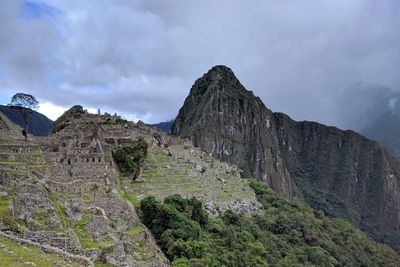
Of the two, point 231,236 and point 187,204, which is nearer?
point 187,204

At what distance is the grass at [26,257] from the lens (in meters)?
12.7

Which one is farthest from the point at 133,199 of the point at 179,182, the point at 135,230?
the point at 179,182

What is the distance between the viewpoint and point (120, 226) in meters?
24.5

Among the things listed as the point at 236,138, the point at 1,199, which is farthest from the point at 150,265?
the point at 236,138

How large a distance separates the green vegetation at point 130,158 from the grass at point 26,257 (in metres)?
21.6

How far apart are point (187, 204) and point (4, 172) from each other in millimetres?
16264

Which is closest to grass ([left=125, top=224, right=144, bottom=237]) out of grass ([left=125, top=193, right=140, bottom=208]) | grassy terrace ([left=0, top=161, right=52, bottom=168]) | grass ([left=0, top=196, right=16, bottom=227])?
grass ([left=125, top=193, right=140, bottom=208])

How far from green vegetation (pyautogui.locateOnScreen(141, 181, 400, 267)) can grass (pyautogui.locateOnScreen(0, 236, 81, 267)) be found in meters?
11.4

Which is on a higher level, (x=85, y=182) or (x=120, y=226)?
(x=85, y=182)

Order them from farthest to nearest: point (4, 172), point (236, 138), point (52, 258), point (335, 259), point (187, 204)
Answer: point (236, 138) → point (335, 259) → point (187, 204) → point (4, 172) → point (52, 258)

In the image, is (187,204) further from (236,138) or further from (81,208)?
(236,138)

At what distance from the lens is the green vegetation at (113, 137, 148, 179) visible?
1449 inches

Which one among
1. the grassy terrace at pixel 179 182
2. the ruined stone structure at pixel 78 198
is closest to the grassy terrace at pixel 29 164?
the ruined stone structure at pixel 78 198

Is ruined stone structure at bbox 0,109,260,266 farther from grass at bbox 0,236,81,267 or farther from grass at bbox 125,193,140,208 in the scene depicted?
grass at bbox 0,236,81,267
